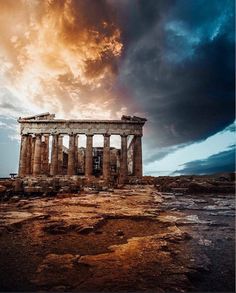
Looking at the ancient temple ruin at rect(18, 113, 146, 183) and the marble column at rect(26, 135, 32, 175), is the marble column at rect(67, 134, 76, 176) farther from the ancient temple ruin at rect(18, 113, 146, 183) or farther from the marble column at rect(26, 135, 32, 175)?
the marble column at rect(26, 135, 32, 175)

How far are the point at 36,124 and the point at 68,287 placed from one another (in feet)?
97.0

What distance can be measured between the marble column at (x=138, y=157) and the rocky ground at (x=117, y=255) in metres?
23.6

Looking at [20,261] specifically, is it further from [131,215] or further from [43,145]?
[43,145]

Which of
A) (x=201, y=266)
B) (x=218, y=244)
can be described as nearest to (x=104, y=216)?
(x=218, y=244)

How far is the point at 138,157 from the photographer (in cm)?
2861

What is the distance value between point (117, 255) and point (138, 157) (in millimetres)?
26035

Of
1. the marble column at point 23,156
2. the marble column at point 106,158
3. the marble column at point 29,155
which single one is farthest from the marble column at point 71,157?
the marble column at point 23,156

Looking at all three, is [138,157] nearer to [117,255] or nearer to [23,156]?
[23,156]

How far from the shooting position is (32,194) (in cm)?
1059

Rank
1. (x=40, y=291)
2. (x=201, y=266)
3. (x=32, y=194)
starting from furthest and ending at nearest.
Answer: (x=32, y=194), (x=201, y=266), (x=40, y=291)

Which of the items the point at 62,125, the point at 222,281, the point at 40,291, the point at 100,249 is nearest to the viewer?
the point at 40,291

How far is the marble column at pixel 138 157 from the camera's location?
2816 cm

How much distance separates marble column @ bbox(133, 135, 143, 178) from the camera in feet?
92.4

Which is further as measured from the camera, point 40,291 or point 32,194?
point 32,194
